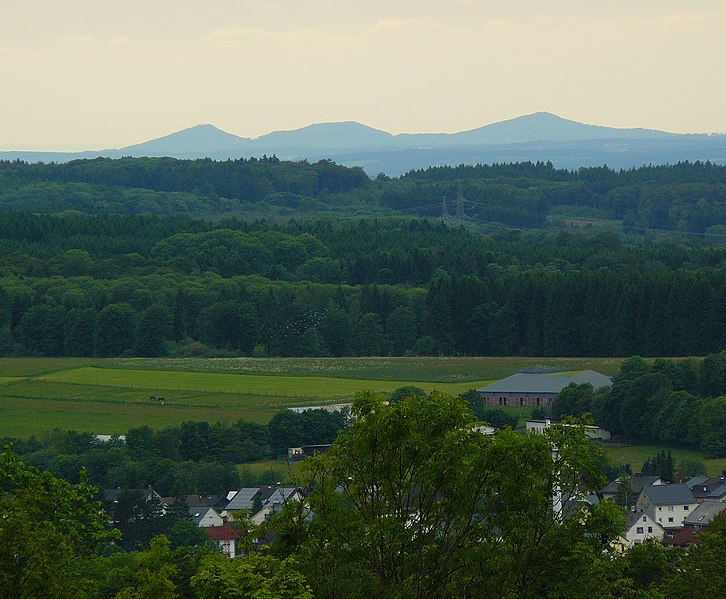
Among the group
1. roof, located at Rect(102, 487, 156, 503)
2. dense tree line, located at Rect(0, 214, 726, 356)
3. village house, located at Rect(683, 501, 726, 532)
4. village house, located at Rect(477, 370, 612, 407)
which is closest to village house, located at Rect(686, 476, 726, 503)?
village house, located at Rect(683, 501, 726, 532)

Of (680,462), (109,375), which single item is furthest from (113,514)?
(109,375)

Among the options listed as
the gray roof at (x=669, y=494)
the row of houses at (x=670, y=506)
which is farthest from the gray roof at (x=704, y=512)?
Result: the gray roof at (x=669, y=494)

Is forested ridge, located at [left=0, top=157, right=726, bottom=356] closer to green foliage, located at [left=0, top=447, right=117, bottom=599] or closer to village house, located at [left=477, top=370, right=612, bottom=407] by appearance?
village house, located at [left=477, top=370, right=612, bottom=407]

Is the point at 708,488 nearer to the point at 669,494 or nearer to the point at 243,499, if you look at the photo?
the point at 669,494

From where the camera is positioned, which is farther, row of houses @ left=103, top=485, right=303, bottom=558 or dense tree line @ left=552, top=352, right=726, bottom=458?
dense tree line @ left=552, top=352, right=726, bottom=458

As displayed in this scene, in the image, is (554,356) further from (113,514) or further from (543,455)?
(543,455)

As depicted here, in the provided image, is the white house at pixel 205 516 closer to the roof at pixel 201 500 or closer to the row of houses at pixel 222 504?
the row of houses at pixel 222 504

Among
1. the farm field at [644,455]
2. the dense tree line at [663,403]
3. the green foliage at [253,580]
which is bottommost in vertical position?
the farm field at [644,455]
